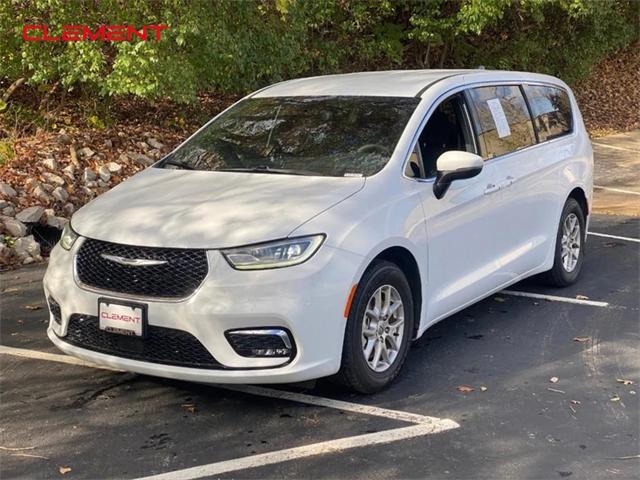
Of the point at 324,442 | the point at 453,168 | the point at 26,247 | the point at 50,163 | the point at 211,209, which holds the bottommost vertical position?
the point at 26,247

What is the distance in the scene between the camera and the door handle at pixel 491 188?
555 centimetres

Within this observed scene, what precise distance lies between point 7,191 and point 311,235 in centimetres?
534

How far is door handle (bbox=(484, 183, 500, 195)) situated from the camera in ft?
18.2

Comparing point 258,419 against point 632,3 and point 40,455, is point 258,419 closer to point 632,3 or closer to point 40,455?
point 40,455

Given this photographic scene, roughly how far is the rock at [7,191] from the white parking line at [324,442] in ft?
15.3

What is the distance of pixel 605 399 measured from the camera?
471 centimetres

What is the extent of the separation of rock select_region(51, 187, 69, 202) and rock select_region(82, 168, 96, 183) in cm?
43

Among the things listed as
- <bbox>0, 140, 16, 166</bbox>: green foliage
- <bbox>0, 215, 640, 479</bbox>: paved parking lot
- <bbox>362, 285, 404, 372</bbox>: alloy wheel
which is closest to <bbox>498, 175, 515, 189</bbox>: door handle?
<bbox>0, 215, 640, 479</bbox>: paved parking lot

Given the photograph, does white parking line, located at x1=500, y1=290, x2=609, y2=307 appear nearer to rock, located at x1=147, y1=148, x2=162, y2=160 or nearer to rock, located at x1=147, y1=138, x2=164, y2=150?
rock, located at x1=147, y1=148, x2=162, y2=160

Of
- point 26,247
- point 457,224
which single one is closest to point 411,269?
point 457,224

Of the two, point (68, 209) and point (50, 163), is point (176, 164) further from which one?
point (50, 163)

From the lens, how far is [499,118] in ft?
19.7

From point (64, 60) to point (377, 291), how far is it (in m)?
6.37

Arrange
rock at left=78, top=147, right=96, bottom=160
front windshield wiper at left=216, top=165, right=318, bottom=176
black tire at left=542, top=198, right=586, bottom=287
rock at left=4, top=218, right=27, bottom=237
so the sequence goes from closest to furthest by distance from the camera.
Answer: front windshield wiper at left=216, top=165, right=318, bottom=176
black tire at left=542, top=198, right=586, bottom=287
rock at left=4, top=218, right=27, bottom=237
rock at left=78, top=147, right=96, bottom=160
